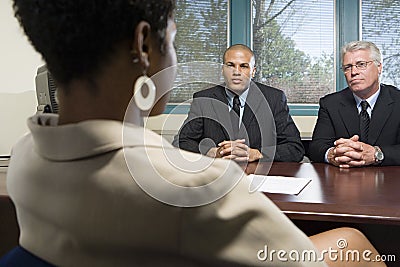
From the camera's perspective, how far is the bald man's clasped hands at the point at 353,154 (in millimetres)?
2102

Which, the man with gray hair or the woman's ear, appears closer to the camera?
the woman's ear

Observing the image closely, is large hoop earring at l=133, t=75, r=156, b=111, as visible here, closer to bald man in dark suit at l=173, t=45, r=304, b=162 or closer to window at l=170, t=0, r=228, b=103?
bald man in dark suit at l=173, t=45, r=304, b=162

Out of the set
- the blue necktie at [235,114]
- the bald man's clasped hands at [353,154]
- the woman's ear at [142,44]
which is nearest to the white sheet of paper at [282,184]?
the bald man's clasped hands at [353,154]

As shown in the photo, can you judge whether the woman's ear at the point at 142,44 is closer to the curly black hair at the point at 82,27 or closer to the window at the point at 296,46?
the curly black hair at the point at 82,27

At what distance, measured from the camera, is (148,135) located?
0.61 m

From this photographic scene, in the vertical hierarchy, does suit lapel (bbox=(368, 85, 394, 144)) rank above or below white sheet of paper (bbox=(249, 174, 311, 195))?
above

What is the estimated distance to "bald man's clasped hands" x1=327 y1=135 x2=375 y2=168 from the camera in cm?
210

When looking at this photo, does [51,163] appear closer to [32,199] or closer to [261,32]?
[32,199]

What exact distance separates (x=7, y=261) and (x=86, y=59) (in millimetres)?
286

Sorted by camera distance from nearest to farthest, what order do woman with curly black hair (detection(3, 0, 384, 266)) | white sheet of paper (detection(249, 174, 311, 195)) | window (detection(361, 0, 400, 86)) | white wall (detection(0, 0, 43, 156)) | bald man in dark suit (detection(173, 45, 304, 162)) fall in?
woman with curly black hair (detection(3, 0, 384, 266)), white sheet of paper (detection(249, 174, 311, 195)), bald man in dark suit (detection(173, 45, 304, 162)), white wall (detection(0, 0, 43, 156)), window (detection(361, 0, 400, 86))

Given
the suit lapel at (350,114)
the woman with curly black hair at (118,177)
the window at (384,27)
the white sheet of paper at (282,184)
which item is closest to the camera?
the woman with curly black hair at (118,177)

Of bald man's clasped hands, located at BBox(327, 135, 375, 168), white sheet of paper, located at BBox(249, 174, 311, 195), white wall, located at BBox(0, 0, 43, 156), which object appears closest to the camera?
white sheet of paper, located at BBox(249, 174, 311, 195)

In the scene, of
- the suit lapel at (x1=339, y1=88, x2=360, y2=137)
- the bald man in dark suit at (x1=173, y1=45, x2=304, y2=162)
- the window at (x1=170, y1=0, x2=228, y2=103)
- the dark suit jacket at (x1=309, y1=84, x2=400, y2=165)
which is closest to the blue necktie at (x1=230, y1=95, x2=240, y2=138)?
the bald man in dark suit at (x1=173, y1=45, x2=304, y2=162)

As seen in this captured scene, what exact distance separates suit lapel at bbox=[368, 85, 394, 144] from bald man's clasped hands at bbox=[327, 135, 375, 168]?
384 millimetres
